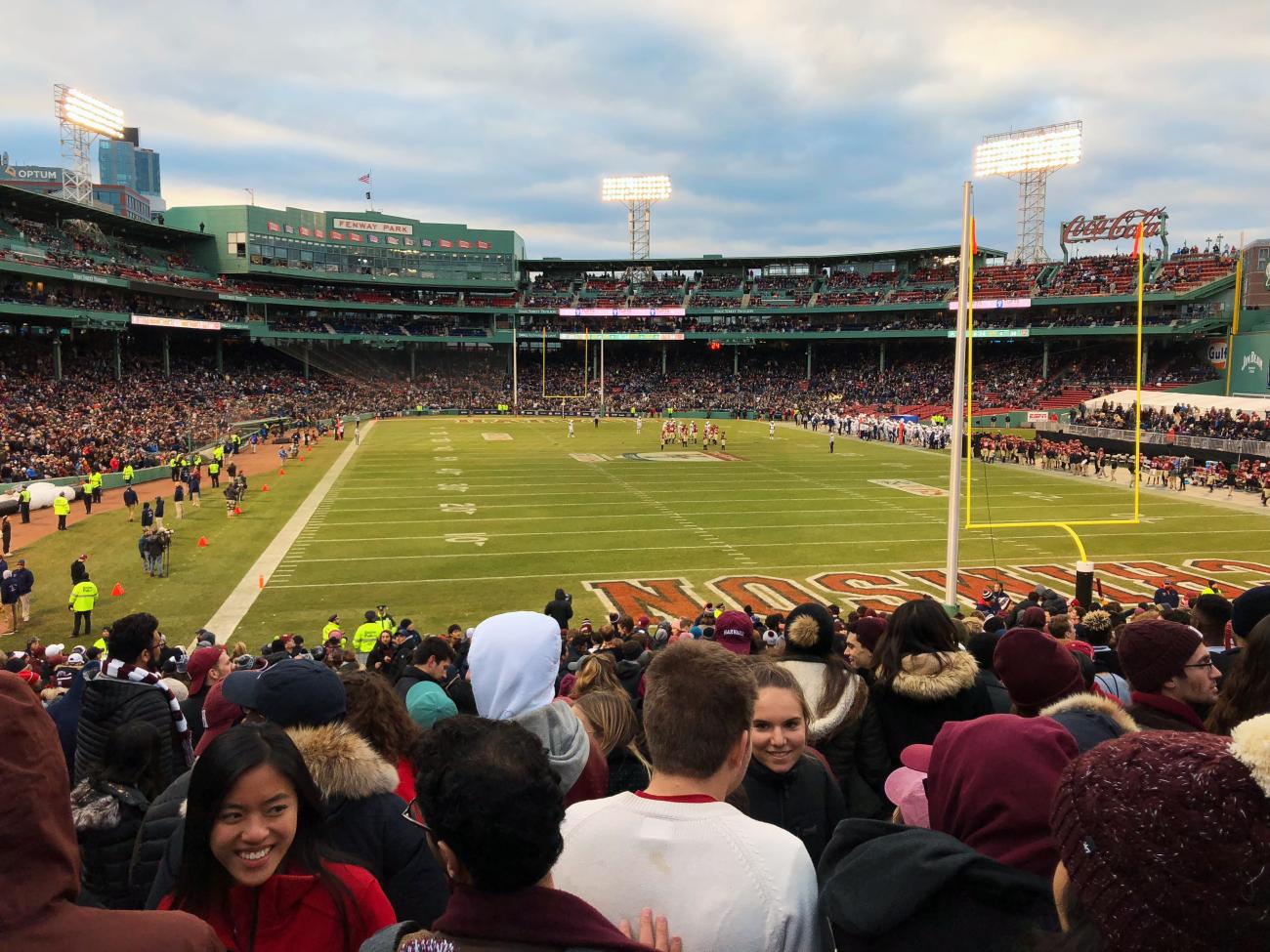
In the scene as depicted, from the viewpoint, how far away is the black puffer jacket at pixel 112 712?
4621 millimetres

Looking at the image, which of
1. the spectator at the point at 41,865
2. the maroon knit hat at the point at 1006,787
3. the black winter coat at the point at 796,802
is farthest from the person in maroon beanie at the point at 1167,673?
the spectator at the point at 41,865

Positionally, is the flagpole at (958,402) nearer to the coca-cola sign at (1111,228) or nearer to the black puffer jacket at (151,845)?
the black puffer jacket at (151,845)

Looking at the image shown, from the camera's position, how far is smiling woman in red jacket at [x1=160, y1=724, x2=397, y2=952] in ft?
8.27

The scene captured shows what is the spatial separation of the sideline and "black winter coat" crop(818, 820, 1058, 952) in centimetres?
1477

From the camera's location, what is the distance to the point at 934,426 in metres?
50.0

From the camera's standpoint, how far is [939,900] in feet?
6.59

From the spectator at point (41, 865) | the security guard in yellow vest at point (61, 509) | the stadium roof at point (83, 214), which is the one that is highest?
the stadium roof at point (83, 214)

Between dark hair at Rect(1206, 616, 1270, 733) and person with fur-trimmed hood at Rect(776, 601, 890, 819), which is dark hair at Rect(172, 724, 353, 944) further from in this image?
Result: dark hair at Rect(1206, 616, 1270, 733)

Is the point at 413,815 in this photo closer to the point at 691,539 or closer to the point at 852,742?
the point at 852,742

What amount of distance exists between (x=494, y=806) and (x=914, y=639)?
3081mm

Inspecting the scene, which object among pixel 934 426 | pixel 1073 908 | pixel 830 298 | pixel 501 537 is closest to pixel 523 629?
pixel 1073 908

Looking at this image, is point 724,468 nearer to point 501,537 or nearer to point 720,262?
point 501,537

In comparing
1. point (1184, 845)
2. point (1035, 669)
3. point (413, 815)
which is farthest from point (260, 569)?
point (1184, 845)

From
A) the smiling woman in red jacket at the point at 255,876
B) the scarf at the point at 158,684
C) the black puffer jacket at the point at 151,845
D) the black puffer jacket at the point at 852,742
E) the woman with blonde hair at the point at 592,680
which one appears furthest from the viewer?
the woman with blonde hair at the point at 592,680
